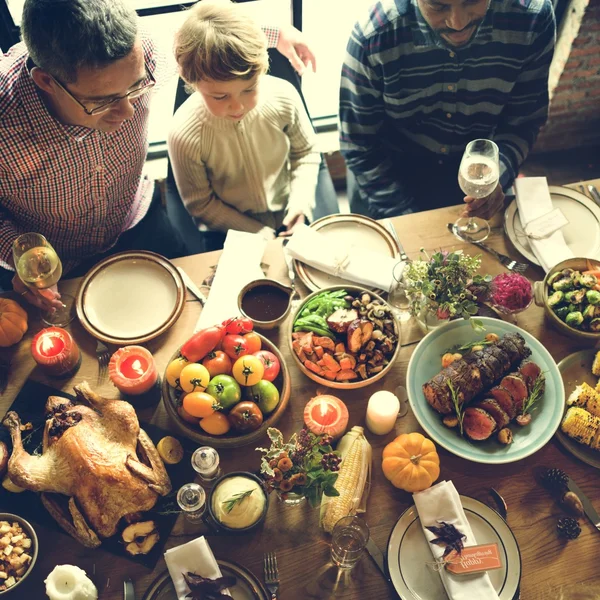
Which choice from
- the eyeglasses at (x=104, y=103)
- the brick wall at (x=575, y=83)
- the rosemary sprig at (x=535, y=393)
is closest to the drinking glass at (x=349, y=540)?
the rosemary sprig at (x=535, y=393)

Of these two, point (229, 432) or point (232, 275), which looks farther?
point (232, 275)

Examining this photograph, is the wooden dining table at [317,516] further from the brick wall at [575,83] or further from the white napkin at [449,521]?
the brick wall at [575,83]

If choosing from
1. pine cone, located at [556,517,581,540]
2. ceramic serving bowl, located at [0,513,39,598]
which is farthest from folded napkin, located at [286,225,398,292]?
ceramic serving bowl, located at [0,513,39,598]

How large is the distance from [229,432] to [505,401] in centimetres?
83

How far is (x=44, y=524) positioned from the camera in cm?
158

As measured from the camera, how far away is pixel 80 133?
6.36 feet

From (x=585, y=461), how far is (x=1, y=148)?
2.09 metres

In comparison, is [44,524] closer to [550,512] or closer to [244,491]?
[244,491]

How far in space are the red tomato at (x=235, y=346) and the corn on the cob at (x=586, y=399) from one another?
101 cm

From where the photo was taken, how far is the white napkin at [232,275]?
1.91m

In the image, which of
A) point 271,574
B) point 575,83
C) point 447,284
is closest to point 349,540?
point 271,574

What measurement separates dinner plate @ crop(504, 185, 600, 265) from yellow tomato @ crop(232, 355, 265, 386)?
1.07 metres

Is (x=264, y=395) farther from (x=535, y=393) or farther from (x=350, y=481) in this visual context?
(x=535, y=393)

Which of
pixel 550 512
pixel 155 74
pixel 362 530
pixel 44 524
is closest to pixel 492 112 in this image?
pixel 155 74
